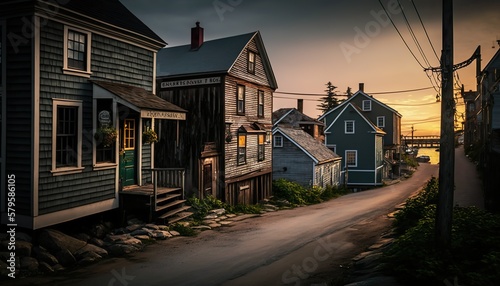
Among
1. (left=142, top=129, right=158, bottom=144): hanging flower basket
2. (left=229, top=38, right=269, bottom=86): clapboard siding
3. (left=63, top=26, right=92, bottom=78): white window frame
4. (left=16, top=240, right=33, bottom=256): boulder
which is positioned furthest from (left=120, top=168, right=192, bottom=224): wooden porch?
(left=229, top=38, right=269, bottom=86): clapboard siding

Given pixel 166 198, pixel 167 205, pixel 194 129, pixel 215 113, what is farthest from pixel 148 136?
pixel 215 113

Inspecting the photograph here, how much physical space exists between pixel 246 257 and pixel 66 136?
23.3 ft

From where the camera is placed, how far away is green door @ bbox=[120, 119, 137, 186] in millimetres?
14172

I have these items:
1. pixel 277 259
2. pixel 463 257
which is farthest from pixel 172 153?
pixel 463 257

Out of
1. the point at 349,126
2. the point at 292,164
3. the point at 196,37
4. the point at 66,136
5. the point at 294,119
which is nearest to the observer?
the point at 66,136

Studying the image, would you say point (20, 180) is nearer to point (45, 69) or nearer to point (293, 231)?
point (45, 69)

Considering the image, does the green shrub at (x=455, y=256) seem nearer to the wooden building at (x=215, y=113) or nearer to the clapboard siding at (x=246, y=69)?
the wooden building at (x=215, y=113)

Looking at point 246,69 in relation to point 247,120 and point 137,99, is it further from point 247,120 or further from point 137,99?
point 137,99

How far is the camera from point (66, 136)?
11.8m

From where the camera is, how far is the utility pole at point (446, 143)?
329 inches

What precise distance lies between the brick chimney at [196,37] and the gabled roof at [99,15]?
7407 mm

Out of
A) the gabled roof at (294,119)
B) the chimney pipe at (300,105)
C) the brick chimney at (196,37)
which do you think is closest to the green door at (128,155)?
the brick chimney at (196,37)

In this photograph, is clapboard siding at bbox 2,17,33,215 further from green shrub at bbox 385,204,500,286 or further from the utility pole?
the utility pole

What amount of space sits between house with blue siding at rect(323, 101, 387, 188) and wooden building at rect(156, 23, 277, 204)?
19.4 m
